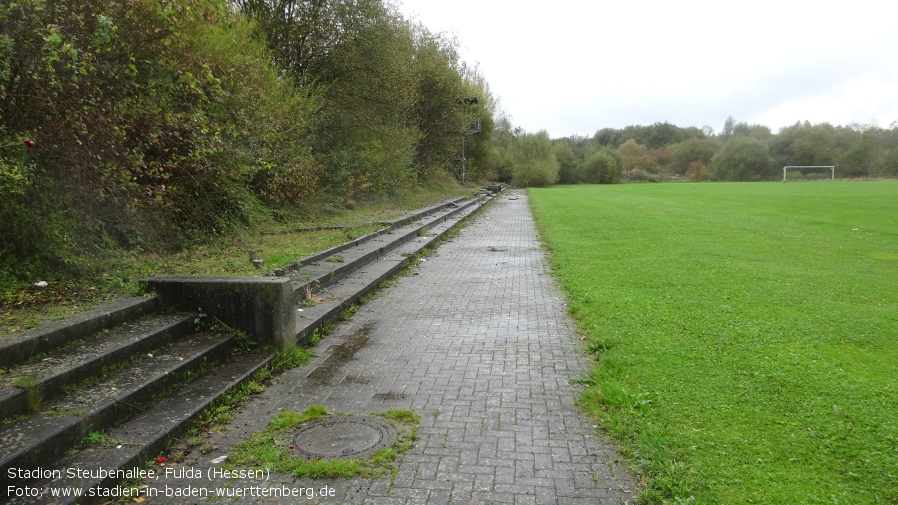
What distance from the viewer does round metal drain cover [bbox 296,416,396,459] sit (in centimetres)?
354

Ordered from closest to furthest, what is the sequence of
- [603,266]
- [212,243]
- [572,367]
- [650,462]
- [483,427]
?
1. [650,462]
2. [483,427]
3. [572,367]
4. [212,243]
5. [603,266]

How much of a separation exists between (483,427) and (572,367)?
5.12 ft

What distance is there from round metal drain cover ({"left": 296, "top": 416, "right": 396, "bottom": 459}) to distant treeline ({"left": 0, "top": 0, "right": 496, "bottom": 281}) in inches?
131

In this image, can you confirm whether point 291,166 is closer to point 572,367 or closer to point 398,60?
point 398,60

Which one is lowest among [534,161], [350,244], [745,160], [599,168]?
[350,244]

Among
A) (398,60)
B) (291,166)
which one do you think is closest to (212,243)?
(291,166)

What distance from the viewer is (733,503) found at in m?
2.88

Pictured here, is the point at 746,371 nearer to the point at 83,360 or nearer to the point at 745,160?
the point at 83,360

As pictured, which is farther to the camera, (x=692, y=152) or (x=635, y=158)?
(x=692, y=152)

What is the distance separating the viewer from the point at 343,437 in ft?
12.3

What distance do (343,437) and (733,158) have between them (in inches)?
3745

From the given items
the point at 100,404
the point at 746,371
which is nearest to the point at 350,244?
the point at 100,404

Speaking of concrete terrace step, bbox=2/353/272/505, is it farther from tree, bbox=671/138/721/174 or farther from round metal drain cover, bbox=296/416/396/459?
Answer: tree, bbox=671/138/721/174

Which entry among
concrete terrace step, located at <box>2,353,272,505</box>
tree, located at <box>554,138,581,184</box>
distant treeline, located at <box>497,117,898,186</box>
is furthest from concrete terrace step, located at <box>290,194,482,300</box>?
tree, located at <box>554,138,581,184</box>
